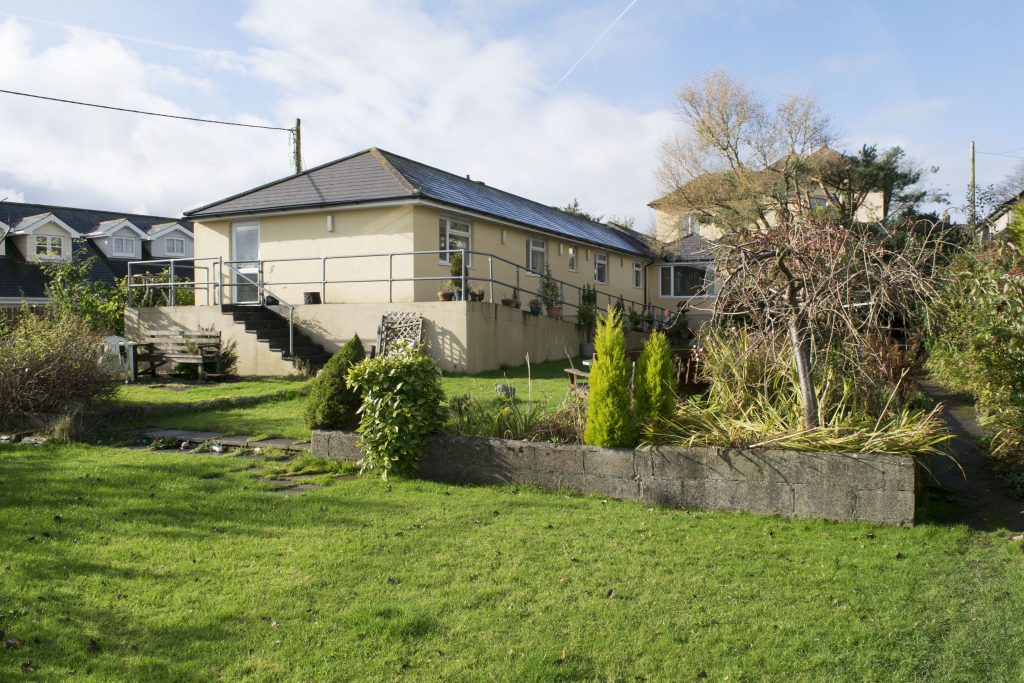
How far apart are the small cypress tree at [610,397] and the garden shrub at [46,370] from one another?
7.30 metres

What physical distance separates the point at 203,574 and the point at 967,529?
17.8 ft

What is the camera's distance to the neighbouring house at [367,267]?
1677cm

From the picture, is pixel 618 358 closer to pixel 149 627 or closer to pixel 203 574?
pixel 203 574

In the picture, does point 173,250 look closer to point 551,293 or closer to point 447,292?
point 551,293

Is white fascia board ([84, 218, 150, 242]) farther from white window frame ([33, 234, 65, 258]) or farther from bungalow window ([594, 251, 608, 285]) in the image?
bungalow window ([594, 251, 608, 285])

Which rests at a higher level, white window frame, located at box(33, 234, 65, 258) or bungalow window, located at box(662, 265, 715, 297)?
white window frame, located at box(33, 234, 65, 258)

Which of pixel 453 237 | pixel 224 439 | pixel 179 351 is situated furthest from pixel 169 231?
pixel 224 439

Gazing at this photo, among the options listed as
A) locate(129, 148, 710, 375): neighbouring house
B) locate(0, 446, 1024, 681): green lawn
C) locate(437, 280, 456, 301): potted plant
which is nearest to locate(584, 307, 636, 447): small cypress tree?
locate(0, 446, 1024, 681): green lawn

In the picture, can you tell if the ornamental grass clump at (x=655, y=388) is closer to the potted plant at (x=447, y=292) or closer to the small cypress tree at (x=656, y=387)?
the small cypress tree at (x=656, y=387)

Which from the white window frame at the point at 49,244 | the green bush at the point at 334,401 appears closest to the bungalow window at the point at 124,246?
the white window frame at the point at 49,244

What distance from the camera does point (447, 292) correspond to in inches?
659

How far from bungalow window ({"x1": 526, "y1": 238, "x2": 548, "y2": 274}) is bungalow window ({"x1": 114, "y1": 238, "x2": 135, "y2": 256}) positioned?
2154cm

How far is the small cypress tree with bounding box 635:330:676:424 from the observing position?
23.2 ft

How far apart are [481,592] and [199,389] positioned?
11673 mm
